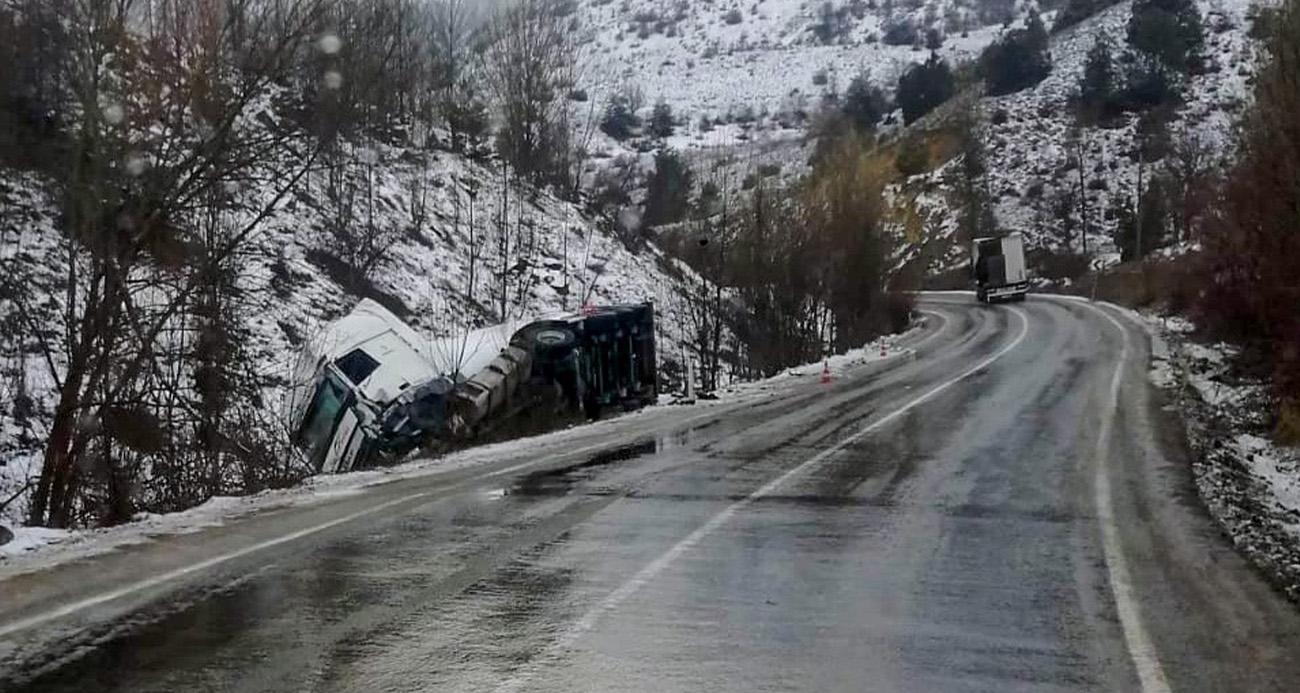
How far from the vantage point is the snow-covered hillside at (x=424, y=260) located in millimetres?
29750

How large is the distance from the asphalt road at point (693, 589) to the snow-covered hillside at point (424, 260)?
51.3 ft

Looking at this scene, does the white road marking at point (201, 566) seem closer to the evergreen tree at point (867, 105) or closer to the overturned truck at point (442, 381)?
the overturned truck at point (442, 381)

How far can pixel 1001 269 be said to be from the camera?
6744 centimetres

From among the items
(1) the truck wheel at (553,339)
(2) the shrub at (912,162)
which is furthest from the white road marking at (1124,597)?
(2) the shrub at (912,162)

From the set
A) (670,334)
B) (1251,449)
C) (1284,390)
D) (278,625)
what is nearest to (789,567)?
(278,625)

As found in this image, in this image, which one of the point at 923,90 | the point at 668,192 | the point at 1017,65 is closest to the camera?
the point at 668,192

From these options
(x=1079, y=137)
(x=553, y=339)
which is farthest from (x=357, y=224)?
(x=1079, y=137)

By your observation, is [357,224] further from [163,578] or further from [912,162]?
[912,162]

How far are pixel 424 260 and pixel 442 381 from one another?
2224cm

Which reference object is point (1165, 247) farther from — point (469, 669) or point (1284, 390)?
point (469, 669)

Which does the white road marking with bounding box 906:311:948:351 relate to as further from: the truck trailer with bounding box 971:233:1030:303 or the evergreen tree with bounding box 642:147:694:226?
the evergreen tree with bounding box 642:147:694:226

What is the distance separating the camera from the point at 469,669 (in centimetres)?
632

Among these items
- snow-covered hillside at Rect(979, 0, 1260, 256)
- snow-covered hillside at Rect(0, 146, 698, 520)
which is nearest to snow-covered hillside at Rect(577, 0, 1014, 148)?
snow-covered hillside at Rect(979, 0, 1260, 256)

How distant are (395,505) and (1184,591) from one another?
6757 mm
